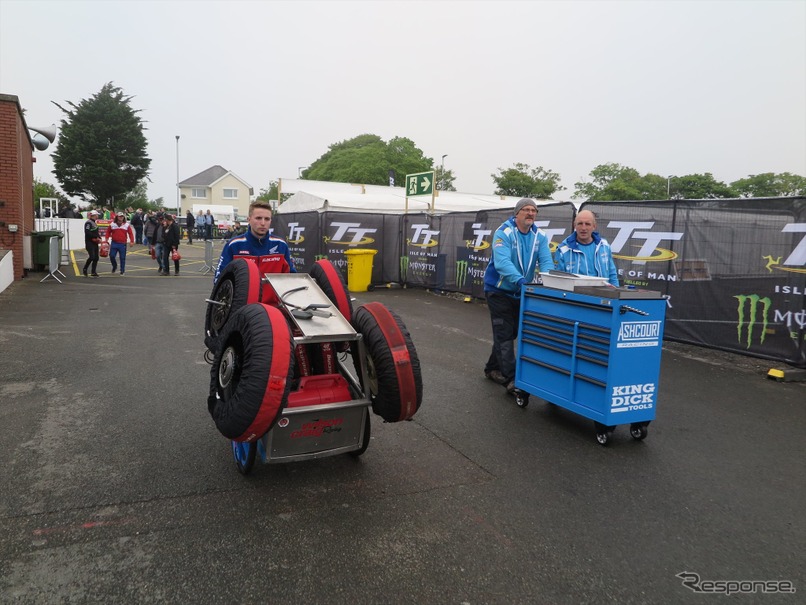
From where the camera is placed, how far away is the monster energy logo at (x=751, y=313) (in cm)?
723

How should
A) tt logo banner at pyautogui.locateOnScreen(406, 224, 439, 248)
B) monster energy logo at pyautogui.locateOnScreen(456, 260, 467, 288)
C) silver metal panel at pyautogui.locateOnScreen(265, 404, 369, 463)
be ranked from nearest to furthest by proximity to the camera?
silver metal panel at pyautogui.locateOnScreen(265, 404, 369, 463), monster energy logo at pyautogui.locateOnScreen(456, 260, 467, 288), tt logo banner at pyautogui.locateOnScreen(406, 224, 439, 248)

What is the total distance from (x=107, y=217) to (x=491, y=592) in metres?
40.0

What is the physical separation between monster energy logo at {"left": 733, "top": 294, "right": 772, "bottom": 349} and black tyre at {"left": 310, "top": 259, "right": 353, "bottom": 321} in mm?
5980

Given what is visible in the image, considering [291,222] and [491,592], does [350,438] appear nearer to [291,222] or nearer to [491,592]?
[491,592]

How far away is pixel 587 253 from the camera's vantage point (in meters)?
5.55

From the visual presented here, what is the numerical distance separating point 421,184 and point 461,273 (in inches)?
135

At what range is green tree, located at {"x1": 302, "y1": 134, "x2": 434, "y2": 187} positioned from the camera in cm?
5494

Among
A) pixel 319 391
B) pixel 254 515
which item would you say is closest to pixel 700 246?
pixel 319 391

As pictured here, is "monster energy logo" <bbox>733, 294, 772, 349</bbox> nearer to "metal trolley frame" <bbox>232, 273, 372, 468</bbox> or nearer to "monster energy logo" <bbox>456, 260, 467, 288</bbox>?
"metal trolley frame" <bbox>232, 273, 372, 468</bbox>

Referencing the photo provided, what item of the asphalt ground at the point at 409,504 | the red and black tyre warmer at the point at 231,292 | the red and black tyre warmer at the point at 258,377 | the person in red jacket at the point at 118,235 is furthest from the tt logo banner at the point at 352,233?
the red and black tyre warmer at the point at 258,377

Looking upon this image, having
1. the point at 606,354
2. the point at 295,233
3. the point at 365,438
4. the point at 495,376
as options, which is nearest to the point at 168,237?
the point at 295,233

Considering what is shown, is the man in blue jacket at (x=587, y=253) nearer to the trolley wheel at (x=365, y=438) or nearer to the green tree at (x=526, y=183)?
the trolley wheel at (x=365, y=438)

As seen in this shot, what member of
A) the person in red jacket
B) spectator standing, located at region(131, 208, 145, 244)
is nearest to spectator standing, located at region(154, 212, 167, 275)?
the person in red jacket

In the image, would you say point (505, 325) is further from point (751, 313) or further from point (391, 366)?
point (751, 313)
